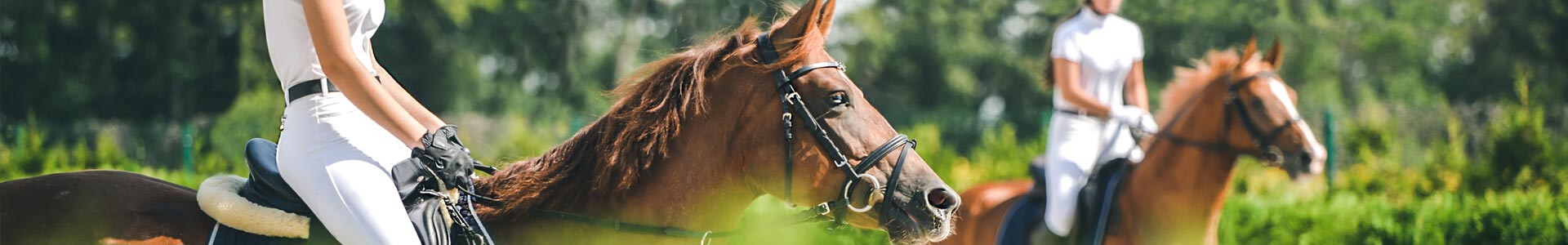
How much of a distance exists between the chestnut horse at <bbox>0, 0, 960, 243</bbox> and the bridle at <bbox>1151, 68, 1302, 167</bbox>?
263 centimetres

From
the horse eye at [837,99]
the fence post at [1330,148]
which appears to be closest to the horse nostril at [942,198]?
the horse eye at [837,99]

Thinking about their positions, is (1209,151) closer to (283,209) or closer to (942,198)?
(942,198)

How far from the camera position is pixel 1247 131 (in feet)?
15.4

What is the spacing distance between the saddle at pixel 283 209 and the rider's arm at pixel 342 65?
7.5 inches

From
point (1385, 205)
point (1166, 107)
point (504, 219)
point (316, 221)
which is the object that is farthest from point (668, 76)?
point (1385, 205)

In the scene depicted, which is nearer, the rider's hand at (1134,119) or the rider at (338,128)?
the rider at (338,128)

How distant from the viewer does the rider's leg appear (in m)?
4.91

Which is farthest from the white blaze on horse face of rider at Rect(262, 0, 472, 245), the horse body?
the horse body

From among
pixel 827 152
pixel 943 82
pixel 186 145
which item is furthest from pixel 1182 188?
pixel 943 82

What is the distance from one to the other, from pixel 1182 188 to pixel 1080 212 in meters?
0.42

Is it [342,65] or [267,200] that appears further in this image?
[267,200]

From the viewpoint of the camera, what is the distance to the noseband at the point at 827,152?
2.39 meters

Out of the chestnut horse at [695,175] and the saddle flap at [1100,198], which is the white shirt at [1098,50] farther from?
the chestnut horse at [695,175]

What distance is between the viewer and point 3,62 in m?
22.1
